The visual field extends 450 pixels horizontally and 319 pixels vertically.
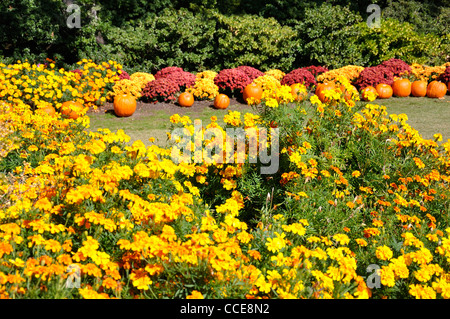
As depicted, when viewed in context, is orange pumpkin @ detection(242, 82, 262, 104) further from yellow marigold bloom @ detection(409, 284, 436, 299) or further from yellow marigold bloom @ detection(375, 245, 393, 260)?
yellow marigold bloom @ detection(409, 284, 436, 299)

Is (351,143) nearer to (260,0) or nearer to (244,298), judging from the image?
(244,298)

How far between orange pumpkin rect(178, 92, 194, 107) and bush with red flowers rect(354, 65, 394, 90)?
3605 millimetres

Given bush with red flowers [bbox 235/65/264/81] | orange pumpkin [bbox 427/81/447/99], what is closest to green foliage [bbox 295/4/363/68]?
bush with red flowers [bbox 235/65/264/81]

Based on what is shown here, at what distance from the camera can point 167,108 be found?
7.99 m

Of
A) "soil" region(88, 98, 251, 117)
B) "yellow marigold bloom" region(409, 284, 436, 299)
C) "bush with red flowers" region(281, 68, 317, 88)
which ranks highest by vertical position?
"yellow marigold bloom" region(409, 284, 436, 299)

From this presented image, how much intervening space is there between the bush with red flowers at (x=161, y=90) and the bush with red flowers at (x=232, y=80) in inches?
36.5

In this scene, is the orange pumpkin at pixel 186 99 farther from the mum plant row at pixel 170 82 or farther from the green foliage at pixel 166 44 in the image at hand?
the green foliage at pixel 166 44

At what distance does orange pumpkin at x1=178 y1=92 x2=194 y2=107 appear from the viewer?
26.3ft

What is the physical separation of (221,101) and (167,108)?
106cm

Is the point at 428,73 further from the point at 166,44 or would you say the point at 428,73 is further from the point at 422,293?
the point at 422,293

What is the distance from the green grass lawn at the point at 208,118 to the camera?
670 cm

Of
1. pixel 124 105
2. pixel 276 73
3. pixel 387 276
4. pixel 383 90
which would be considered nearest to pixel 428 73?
pixel 383 90

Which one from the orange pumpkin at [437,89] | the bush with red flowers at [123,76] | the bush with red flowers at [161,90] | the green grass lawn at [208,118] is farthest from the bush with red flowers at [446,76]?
the bush with red flowers at [123,76]

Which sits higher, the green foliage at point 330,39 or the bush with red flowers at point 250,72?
the green foliage at point 330,39
